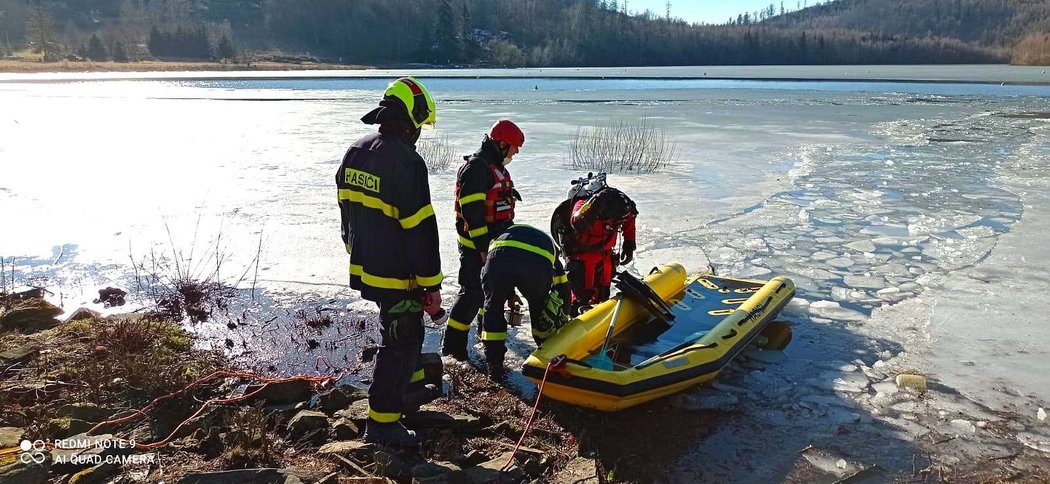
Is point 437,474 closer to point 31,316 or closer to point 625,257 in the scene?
point 625,257

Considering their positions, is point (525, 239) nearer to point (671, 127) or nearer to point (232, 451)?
point (232, 451)

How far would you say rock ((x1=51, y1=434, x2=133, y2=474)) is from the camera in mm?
2830

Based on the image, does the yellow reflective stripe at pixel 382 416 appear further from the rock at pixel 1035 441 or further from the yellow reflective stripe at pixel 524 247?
the rock at pixel 1035 441

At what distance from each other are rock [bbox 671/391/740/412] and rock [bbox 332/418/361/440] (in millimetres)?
1636

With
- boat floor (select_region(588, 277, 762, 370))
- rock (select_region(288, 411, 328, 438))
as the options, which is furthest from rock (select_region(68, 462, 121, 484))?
boat floor (select_region(588, 277, 762, 370))

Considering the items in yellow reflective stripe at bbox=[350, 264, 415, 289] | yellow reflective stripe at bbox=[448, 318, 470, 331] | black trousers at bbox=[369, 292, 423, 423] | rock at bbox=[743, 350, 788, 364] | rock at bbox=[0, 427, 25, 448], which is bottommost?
rock at bbox=[743, 350, 788, 364]

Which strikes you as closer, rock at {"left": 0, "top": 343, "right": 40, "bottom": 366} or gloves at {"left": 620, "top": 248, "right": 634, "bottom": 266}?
A: rock at {"left": 0, "top": 343, "right": 40, "bottom": 366}

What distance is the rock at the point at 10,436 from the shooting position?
2.98 m

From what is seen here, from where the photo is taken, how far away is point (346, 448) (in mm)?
3027

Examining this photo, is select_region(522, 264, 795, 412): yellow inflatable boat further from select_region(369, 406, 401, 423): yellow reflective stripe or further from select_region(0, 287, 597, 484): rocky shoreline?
select_region(369, 406, 401, 423): yellow reflective stripe

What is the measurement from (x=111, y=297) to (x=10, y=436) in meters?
2.44

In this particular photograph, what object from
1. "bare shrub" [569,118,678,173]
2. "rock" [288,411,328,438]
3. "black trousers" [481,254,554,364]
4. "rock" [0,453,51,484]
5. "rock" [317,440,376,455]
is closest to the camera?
"rock" [0,453,51,484]

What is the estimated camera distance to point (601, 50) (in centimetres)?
9862

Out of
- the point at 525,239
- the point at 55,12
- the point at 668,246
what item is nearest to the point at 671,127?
the point at 668,246
